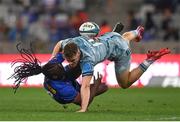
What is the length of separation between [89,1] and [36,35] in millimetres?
3124

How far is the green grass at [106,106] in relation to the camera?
583 inches

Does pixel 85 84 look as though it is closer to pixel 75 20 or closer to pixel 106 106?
pixel 106 106

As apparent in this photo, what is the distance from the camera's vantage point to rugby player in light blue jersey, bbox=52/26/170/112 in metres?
15.4

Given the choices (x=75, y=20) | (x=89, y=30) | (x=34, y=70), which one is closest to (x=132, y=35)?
(x=89, y=30)

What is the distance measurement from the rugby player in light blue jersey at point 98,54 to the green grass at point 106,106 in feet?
2.09

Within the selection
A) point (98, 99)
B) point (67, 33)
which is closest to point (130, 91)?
point (98, 99)

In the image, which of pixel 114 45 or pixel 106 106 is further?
pixel 106 106

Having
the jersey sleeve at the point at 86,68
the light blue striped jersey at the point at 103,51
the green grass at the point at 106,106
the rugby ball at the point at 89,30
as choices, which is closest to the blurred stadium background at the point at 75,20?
the green grass at the point at 106,106

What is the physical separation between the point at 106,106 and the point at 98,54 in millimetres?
2695

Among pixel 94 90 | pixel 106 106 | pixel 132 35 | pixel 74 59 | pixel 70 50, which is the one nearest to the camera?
pixel 70 50

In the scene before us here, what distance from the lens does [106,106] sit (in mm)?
18344

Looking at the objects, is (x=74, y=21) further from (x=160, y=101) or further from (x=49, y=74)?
(x=49, y=74)

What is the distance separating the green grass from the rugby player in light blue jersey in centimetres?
64

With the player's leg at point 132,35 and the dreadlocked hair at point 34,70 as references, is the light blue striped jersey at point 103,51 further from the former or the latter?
the player's leg at point 132,35
